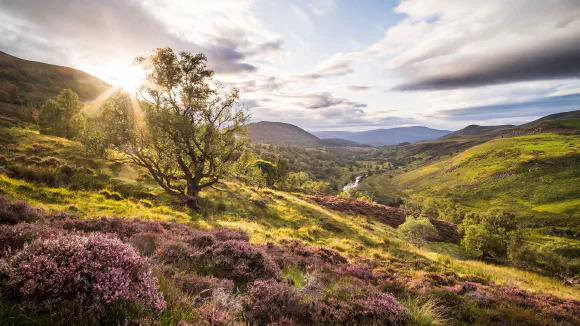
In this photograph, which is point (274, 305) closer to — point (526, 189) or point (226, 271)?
point (226, 271)

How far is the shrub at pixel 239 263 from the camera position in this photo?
298 inches

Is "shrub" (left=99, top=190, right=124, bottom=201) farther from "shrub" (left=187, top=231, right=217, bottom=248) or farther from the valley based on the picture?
"shrub" (left=187, top=231, right=217, bottom=248)

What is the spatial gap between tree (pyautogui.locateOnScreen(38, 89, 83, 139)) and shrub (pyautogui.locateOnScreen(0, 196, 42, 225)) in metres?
49.6

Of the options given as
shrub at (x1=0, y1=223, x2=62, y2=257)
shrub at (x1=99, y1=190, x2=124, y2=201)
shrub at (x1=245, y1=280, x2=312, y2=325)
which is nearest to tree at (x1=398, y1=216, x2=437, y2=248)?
shrub at (x1=245, y1=280, x2=312, y2=325)

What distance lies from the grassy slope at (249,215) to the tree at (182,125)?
3524mm

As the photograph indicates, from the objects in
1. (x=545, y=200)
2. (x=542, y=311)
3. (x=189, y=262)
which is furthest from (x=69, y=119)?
(x=545, y=200)

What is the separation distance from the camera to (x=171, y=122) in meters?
19.3

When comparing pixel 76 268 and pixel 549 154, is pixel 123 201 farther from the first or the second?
pixel 549 154

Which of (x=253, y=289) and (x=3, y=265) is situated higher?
(x=3, y=265)

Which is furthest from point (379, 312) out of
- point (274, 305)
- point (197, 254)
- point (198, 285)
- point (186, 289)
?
point (197, 254)

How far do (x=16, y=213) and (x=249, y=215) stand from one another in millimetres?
16611

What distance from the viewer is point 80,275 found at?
12.7 feet

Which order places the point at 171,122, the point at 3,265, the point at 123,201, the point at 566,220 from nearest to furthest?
the point at 3,265
the point at 123,201
the point at 171,122
the point at 566,220

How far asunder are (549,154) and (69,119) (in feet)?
968
